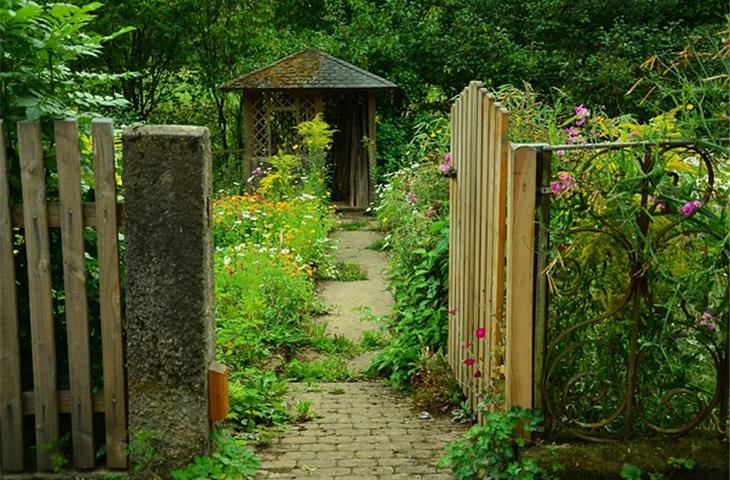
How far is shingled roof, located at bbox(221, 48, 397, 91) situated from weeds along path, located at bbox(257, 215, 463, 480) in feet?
33.1

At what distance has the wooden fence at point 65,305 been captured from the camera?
418cm

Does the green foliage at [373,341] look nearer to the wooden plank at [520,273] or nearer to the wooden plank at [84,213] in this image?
the wooden plank at [520,273]

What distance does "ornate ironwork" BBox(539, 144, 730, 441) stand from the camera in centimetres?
399

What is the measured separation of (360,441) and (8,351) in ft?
6.43

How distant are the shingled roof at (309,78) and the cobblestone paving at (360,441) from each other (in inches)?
435

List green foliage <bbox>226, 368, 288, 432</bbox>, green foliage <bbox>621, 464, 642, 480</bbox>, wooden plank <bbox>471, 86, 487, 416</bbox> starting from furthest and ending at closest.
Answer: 1. green foliage <bbox>226, 368, 288, 432</bbox>
2. wooden plank <bbox>471, 86, 487, 416</bbox>
3. green foliage <bbox>621, 464, 642, 480</bbox>

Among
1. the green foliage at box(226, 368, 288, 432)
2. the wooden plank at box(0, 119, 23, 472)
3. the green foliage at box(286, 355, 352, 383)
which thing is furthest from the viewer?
the green foliage at box(286, 355, 352, 383)

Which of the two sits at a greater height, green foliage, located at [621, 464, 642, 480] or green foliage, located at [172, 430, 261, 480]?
green foliage, located at [621, 464, 642, 480]

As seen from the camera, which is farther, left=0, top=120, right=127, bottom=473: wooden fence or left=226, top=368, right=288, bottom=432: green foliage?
left=226, top=368, right=288, bottom=432: green foliage

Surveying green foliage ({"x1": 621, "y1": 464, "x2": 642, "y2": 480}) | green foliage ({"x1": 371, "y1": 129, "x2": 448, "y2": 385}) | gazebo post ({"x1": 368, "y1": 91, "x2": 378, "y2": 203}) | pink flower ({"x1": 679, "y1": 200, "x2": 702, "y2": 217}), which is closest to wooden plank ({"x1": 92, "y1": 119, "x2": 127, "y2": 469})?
green foliage ({"x1": 371, "y1": 129, "x2": 448, "y2": 385})

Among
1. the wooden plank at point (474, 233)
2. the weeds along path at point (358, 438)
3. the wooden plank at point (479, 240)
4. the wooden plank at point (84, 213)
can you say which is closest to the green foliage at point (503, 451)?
the weeds along path at point (358, 438)

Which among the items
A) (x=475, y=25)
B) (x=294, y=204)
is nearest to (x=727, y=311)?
(x=294, y=204)

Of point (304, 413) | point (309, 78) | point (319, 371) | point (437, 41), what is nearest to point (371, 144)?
point (309, 78)

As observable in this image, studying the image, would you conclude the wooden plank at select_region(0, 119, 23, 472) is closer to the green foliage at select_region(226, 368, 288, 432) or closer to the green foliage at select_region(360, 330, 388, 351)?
the green foliage at select_region(226, 368, 288, 432)
